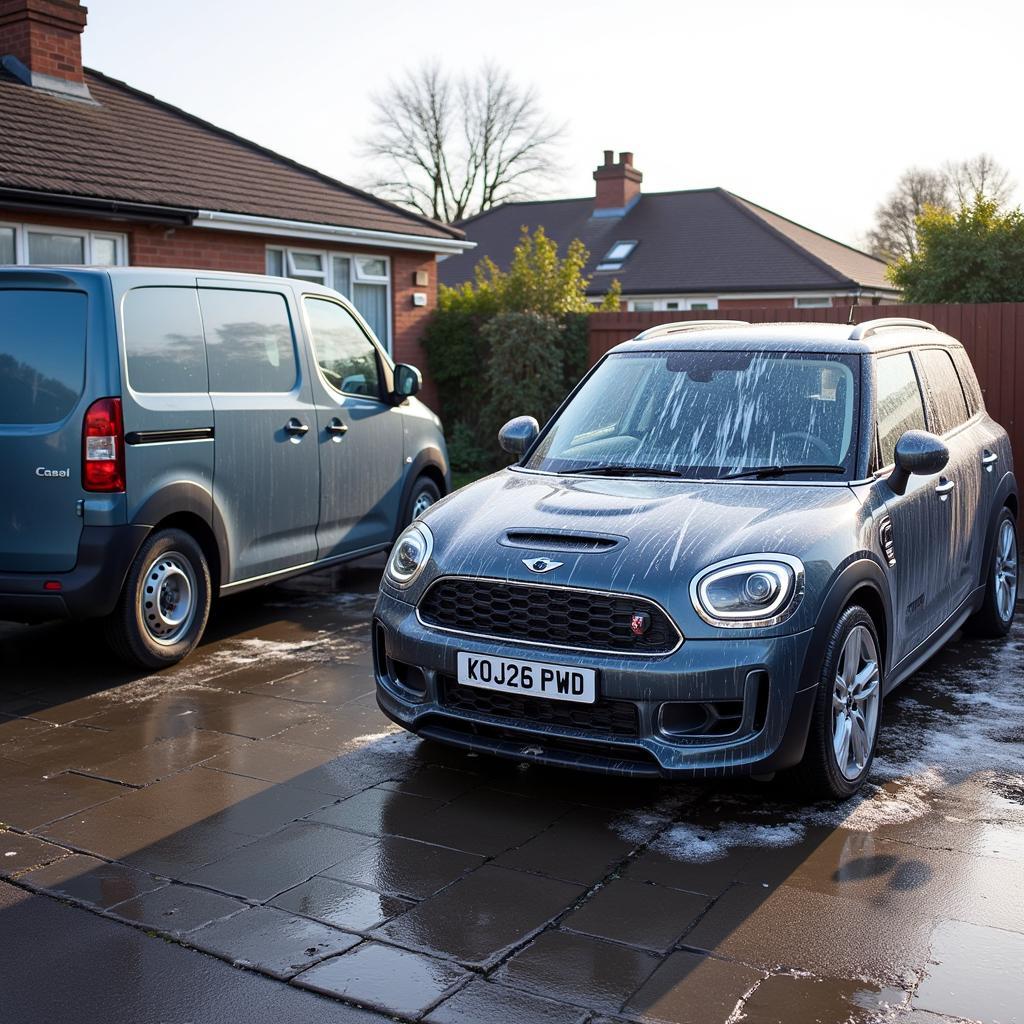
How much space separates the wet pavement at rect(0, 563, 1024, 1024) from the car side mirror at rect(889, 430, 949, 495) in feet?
4.04

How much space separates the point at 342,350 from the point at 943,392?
3937 millimetres

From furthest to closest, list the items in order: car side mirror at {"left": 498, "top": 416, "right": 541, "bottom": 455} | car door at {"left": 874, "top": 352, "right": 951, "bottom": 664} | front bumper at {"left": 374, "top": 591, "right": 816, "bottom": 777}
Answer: car side mirror at {"left": 498, "top": 416, "right": 541, "bottom": 455}
car door at {"left": 874, "top": 352, "right": 951, "bottom": 664}
front bumper at {"left": 374, "top": 591, "right": 816, "bottom": 777}

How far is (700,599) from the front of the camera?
4402 mm

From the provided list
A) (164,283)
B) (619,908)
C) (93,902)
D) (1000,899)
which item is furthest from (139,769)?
(1000,899)

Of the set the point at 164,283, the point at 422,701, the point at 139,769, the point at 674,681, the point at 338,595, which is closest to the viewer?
the point at 674,681

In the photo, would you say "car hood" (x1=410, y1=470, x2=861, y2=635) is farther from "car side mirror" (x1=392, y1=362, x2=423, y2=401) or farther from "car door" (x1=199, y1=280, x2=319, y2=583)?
"car side mirror" (x1=392, y1=362, x2=423, y2=401)

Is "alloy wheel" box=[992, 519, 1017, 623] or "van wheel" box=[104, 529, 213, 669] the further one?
"alloy wheel" box=[992, 519, 1017, 623]

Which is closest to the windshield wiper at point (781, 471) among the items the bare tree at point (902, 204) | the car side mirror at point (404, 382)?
the car side mirror at point (404, 382)

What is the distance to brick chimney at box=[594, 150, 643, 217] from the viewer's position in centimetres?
4025

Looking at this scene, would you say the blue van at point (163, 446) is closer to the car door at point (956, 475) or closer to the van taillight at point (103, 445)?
the van taillight at point (103, 445)

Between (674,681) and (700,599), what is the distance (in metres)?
0.31

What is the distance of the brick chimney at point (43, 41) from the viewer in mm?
15133

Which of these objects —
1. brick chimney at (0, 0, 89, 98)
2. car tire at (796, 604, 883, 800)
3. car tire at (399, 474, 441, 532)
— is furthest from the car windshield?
brick chimney at (0, 0, 89, 98)

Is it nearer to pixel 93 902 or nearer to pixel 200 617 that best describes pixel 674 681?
pixel 93 902
